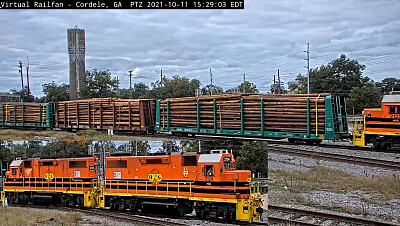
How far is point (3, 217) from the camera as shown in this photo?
12.5 meters

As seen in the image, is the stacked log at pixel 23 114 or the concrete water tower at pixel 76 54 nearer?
the concrete water tower at pixel 76 54

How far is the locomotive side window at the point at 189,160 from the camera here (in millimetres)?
11836

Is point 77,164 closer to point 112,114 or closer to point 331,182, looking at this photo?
point 112,114

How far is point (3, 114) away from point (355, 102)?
2441 cm

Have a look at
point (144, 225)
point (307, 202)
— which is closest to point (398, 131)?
point (307, 202)

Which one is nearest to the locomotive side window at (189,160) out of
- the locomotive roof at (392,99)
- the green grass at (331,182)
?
the green grass at (331,182)

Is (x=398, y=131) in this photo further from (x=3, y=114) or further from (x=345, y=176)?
(x=3, y=114)

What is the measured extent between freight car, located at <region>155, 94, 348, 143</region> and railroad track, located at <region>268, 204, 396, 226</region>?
9.42 feet

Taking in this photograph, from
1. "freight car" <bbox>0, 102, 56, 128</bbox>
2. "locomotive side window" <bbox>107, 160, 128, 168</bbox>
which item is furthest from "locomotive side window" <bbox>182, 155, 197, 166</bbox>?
"freight car" <bbox>0, 102, 56, 128</bbox>

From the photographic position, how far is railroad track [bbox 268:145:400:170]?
1486 cm

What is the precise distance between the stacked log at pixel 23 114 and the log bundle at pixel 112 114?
227 cm

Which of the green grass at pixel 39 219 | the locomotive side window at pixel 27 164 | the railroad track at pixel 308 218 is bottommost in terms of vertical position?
the green grass at pixel 39 219

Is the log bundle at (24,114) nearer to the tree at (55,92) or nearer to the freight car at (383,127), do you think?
the tree at (55,92)

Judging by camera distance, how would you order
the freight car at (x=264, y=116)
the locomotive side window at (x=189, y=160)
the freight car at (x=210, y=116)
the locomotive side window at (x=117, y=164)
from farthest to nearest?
the locomotive side window at (x=117, y=164), the freight car at (x=210, y=116), the freight car at (x=264, y=116), the locomotive side window at (x=189, y=160)
